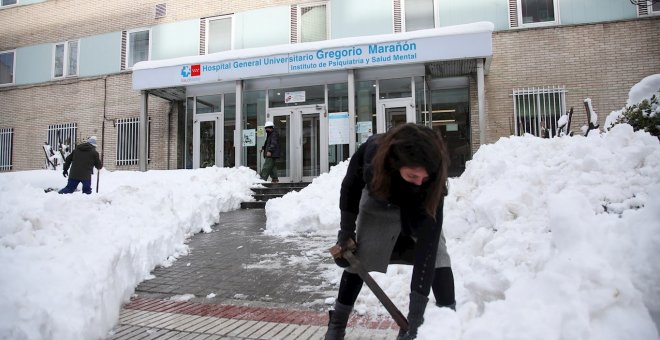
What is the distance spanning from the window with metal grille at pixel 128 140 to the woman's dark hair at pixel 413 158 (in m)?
15.2

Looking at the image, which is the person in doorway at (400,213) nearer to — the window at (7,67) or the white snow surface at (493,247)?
the white snow surface at (493,247)

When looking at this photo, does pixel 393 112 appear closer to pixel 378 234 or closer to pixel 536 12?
pixel 536 12

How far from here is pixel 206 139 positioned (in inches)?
579

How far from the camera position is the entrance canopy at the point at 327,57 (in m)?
10.8

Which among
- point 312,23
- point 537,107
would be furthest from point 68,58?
point 537,107

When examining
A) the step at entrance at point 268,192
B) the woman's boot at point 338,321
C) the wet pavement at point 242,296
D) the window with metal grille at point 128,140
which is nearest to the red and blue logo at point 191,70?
the window with metal grille at point 128,140

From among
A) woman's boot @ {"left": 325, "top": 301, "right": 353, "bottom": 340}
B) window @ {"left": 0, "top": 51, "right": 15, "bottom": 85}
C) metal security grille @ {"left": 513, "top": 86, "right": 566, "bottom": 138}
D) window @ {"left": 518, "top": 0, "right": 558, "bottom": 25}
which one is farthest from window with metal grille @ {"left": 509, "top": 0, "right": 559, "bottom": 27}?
window @ {"left": 0, "top": 51, "right": 15, "bottom": 85}

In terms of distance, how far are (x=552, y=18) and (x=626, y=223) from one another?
12185mm

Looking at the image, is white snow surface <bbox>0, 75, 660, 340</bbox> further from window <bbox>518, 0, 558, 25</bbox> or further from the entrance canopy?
window <bbox>518, 0, 558, 25</bbox>

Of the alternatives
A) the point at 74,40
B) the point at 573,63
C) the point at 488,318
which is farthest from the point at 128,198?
the point at 74,40

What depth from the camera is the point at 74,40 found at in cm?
1733

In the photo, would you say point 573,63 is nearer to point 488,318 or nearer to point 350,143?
point 350,143

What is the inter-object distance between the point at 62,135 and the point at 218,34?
7.77 m

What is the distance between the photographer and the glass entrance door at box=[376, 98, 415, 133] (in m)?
12.5
